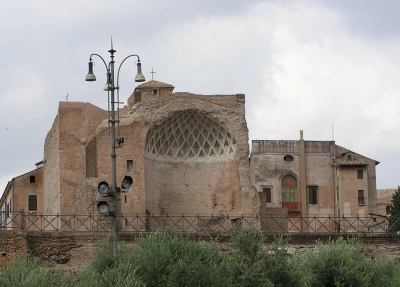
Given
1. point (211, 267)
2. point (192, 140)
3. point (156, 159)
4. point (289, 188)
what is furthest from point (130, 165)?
point (289, 188)

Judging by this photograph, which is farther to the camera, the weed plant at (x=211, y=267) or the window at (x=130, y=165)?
the window at (x=130, y=165)

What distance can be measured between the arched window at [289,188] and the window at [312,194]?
70 cm

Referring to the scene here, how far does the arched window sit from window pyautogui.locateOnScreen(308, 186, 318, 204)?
70 cm

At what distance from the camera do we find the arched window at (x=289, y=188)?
65.3 m

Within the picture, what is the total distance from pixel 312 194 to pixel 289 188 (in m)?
1.19

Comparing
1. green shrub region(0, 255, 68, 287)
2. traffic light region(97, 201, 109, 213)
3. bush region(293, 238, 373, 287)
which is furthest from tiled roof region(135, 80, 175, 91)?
traffic light region(97, 201, 109, 213)

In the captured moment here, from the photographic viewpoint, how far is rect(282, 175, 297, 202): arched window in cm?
6531

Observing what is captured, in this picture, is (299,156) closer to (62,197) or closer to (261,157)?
(261,157)

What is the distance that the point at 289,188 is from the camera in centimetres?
6550

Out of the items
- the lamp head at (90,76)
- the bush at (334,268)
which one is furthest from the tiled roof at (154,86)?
the lamp head at (90,76)

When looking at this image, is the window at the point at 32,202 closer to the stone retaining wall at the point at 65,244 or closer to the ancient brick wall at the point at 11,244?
the stone retaining wall at the point at 65,244

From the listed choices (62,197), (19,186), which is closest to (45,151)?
(19,186)

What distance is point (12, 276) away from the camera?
33.9m

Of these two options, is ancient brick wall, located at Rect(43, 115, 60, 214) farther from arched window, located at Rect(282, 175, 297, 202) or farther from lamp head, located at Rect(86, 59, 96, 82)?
arched window, located at Rect(282, 175, 297, 202)
